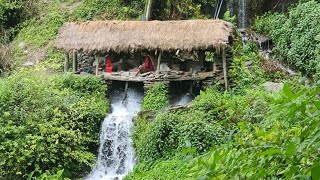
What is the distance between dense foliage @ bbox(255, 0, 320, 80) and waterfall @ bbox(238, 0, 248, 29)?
1737mm

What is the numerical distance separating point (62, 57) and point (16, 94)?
605 centimetres

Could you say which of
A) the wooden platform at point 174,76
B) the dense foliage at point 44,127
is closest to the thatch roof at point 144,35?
the wooden platform at point 174,76

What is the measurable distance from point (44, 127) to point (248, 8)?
12.7 metres

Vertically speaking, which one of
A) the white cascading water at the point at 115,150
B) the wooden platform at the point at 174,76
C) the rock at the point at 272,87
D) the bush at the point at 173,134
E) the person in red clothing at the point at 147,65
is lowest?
the white cascading water at the point at 115,150

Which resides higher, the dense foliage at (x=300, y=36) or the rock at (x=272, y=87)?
the dense foliage at (x=300, y=36)

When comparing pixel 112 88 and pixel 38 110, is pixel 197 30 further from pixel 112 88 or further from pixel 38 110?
pixel 38 110

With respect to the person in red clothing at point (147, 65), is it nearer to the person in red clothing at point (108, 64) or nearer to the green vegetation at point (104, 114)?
the person in red clothing at point (108, 64)

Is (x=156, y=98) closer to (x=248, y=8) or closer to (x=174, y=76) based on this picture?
(x=174, y=76)

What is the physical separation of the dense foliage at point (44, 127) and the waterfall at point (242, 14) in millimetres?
9500

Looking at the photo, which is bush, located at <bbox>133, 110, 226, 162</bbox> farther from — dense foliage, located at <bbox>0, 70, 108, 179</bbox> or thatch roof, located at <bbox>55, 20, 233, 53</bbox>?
thatch roof, located at <bbox>55, 20, 233, 53</bbox>

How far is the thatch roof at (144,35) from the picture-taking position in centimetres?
1407

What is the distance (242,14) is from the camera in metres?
21.3

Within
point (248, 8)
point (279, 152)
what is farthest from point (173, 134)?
point (248, 8)

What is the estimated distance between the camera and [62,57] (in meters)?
18.2
